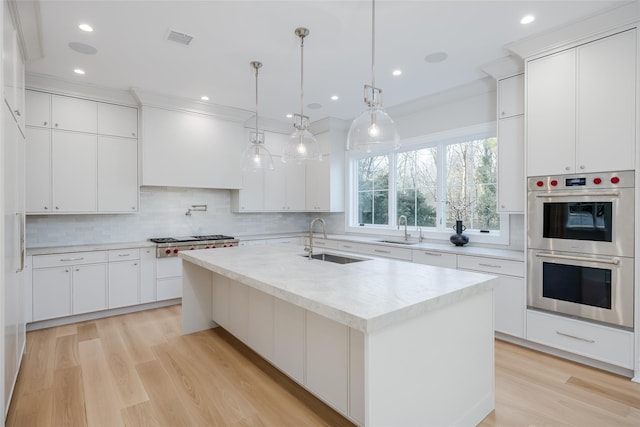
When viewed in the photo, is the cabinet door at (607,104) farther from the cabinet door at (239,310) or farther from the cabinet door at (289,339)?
the cabinet door at (239,310)

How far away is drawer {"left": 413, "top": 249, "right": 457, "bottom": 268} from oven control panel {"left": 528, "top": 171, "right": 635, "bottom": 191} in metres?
1.05

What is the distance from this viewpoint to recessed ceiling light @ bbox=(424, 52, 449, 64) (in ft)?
10.4

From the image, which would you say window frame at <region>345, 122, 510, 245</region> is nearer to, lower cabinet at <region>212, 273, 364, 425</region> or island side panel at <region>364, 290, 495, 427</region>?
island side panel at <region>364, 290, 495, 427</region>

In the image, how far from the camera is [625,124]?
8.23 ft

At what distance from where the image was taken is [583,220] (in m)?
2.72

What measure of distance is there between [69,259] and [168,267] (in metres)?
1.06

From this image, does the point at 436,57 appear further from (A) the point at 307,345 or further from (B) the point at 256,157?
(A) the point at 307,345

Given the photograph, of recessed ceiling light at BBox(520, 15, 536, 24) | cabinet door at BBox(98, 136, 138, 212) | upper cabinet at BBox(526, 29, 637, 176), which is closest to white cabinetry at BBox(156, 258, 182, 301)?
cabinet door at BBox(98, 136, 138, 212)

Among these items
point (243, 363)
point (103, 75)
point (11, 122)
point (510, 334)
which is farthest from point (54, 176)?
point (510, 334)

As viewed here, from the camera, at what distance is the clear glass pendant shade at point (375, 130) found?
2.23m

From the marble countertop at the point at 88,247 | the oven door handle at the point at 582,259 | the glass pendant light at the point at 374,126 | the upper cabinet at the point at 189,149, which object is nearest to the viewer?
the glass pendant light at the point at 374,126

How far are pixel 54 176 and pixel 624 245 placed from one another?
5527mm

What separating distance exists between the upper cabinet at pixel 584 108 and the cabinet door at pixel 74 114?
4775 mm

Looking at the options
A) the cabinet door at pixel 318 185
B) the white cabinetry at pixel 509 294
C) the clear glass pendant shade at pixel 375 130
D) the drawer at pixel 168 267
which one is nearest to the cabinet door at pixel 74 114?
the drawer at pixel 168 267
